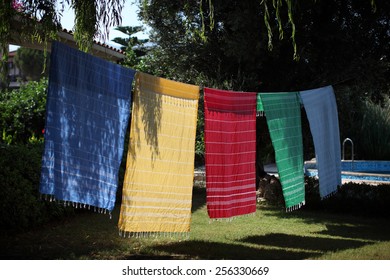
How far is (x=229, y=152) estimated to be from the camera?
5129mm

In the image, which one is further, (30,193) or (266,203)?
(266,203)

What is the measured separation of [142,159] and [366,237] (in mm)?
3330

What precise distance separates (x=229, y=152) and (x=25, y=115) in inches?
249

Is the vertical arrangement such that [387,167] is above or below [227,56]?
below

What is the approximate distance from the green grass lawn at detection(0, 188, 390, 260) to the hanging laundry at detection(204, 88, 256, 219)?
1.73 ft

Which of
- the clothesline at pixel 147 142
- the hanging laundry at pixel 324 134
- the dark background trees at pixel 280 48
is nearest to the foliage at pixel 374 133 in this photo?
the dark background trees at pixel 280 48

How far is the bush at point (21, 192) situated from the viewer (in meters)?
5.79

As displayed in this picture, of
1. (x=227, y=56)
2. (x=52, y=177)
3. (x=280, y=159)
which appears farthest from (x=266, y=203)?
(x=52, y=177)

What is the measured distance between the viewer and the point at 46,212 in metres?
6.45

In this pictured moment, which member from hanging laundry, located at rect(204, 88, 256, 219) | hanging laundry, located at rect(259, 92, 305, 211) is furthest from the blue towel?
hanging laundry, located at rect(259, 92, 305, 211)

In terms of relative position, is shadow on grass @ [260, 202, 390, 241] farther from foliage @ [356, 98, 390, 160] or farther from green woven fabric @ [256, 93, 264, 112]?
foliage @ [356, 98, 390, 160]

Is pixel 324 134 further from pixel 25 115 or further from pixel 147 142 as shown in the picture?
pixel 25 115
